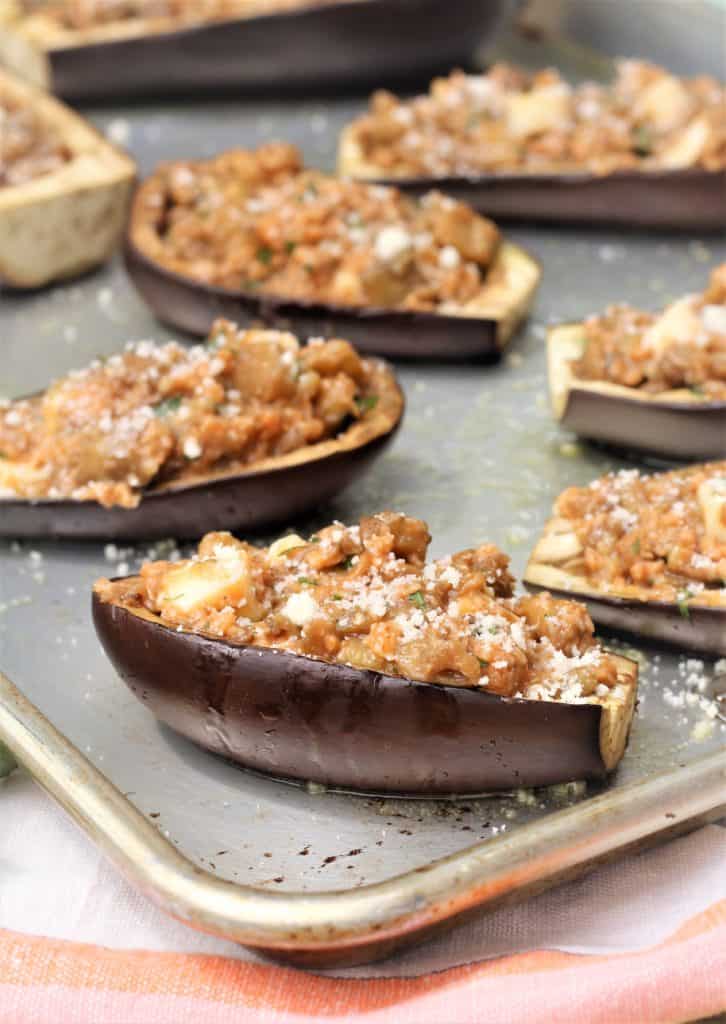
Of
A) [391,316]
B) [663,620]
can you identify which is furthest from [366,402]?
[663,620]

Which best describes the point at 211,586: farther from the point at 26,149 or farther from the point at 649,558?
the point at 26,149

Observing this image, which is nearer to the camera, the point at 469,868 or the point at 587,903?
the point at 469,868

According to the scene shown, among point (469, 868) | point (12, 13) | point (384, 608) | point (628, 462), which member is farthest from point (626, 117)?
point (469, 868)

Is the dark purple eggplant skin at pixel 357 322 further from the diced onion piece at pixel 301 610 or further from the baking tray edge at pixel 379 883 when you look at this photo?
the baking tray edge at pixel 379 883

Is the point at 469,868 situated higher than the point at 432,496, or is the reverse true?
the point at 469,868

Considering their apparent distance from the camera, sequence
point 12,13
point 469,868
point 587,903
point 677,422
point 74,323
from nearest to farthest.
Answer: point 469,868, point 587,903, point 677,422, point 74,323, point 12,13

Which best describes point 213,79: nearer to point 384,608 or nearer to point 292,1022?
point 384,608

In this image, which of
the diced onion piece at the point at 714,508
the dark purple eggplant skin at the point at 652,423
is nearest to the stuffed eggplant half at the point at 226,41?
the dark purple eggplant skin at the point at 652,423
